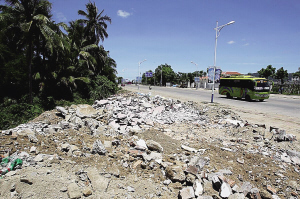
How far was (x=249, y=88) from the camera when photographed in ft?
62.3

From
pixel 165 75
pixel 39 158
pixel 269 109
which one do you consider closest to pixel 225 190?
pixel 39 158

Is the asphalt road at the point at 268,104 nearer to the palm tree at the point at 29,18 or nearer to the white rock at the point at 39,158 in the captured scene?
the white rock at the point at 39,158

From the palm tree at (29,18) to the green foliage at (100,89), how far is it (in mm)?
8308

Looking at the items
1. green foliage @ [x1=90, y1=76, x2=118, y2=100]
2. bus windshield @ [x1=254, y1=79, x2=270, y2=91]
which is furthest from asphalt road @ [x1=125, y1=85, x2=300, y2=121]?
green foliage @ [x1=90, y1=76, x2=118, y2=100]

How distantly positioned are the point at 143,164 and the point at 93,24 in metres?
25.5

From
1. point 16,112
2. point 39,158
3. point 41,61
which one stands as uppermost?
point 41,61

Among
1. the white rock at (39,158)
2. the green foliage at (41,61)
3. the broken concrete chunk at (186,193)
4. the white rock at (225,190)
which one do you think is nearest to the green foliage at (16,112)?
the green foliage at (41,61)

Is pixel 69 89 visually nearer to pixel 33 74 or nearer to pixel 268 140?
pixel 33 74

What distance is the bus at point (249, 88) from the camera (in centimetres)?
1850

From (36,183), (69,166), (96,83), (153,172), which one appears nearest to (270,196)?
(153,172)

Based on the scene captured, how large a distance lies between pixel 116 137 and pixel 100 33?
77.1ft

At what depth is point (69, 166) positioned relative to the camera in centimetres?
426

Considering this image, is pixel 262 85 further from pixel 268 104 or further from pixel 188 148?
pixel 188 148

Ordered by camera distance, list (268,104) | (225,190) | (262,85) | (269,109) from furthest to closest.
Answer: (262,85) → (268,104) → (269,109) → (225,190)
